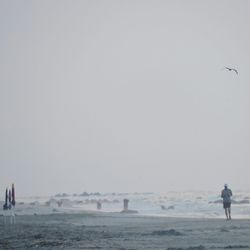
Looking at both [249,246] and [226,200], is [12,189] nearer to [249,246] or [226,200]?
[226,200]

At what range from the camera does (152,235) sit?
17859 mm

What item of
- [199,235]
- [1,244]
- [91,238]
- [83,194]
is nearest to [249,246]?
[199,235]

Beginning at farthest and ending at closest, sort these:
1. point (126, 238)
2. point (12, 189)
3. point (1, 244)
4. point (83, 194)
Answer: point (83, 194) → point (12, 189) → point (126, 238) → point (1, 244)

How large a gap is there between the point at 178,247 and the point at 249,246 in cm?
175

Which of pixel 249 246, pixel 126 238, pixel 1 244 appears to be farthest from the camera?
pixel 126 238

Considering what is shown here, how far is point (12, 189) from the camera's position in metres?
26.9

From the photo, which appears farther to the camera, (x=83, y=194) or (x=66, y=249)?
(x=83, y=194)

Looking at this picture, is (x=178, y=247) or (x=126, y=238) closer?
(x=178, y=247)

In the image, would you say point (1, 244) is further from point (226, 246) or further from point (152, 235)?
point (226, 246)

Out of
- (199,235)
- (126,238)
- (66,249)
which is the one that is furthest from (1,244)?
(199,235)

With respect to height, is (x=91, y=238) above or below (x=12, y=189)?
below

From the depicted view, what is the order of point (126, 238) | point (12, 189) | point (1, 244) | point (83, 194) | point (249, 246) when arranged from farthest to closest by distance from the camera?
point (83, 194) → point (12, 189) → point (126, 238) → point (1, 244) → point (249, 246)

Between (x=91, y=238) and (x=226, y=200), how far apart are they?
12.8 metres

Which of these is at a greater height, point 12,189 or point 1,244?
point 12,189
